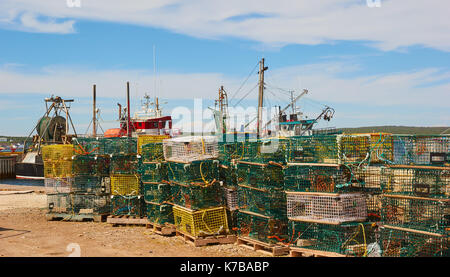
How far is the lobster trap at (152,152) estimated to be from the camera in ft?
34.8

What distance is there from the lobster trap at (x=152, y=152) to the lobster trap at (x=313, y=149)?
3968mm

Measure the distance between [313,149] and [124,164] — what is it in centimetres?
612

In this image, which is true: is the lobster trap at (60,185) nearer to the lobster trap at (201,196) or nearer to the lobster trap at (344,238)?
the lobster trap at (201,196)

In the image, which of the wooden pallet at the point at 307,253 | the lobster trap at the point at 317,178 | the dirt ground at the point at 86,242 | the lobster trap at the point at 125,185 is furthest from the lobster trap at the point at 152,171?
the wooden pallet at the point at 307,253

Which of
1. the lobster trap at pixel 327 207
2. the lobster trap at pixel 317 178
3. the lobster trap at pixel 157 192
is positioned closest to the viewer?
the lobster trap at pixel 327 207

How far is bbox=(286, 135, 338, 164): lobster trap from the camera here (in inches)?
287

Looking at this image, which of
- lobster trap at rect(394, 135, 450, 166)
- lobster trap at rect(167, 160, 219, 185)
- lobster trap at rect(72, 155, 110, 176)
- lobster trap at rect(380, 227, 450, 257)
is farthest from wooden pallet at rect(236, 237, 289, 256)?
lobster trap at rect(72, 155, 110, 176)

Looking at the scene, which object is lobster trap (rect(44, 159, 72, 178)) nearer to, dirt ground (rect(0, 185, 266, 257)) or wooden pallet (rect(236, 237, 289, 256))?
dirt ground (rect(0, 185, 266, 257))

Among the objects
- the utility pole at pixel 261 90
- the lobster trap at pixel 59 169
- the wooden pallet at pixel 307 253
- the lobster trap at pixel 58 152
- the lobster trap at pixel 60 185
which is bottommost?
the wooden pallet at pixel 307 253

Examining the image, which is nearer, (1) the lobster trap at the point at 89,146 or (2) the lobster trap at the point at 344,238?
(2) the lobster trap at the point at 344,238
